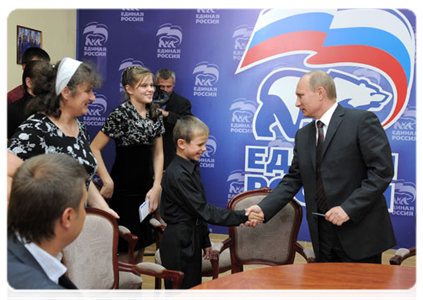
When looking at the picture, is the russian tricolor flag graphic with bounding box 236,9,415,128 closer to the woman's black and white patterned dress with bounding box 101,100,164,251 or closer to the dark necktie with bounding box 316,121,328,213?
the woman's black and white patterned dress with bounding box 101,100,164,251

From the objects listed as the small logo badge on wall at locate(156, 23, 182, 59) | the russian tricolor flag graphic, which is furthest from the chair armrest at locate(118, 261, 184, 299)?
the small logo badge on wall at locate(156, 23, 182, 59)

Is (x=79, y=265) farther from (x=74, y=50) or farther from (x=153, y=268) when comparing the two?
(x=74, y=50)

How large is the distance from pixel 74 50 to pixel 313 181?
14.7ft

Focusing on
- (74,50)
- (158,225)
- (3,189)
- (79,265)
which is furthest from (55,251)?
(74,50)

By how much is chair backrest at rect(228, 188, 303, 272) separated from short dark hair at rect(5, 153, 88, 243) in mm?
2202

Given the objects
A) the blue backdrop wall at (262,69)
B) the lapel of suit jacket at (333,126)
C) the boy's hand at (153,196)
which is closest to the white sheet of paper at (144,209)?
the boy's hand at (153,196)

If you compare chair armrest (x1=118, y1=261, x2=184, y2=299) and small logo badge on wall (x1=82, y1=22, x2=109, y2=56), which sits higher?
small logo badge on wall (x1=82, y1=22, x2=109, y2=56)

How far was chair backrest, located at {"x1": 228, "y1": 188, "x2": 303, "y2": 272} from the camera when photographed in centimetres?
336

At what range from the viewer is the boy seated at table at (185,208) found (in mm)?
2896

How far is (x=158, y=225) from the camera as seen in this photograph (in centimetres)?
372

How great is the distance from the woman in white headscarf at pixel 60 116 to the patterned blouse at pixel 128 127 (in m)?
0.92

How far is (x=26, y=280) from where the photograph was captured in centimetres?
113

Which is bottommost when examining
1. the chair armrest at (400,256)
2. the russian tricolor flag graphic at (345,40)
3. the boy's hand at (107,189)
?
the chair armrest at (400,256)

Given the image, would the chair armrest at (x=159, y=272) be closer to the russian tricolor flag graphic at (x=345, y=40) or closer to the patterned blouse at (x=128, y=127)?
the patterned blouse at (x=128, y=127)
